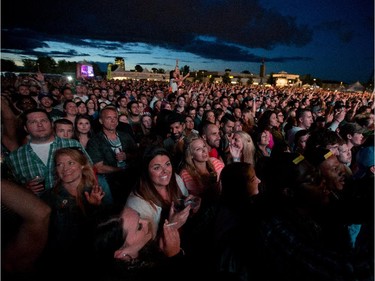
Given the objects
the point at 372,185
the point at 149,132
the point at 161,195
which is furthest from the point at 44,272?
the point at 149,132

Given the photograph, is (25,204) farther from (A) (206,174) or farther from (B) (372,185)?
(A) (206,174)

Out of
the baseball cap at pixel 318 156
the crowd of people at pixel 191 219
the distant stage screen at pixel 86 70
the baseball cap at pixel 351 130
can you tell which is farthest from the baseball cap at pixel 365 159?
the distant stage screen at pixel 86 70

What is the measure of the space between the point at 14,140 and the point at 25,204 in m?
3.41

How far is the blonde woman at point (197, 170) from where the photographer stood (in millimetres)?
3287

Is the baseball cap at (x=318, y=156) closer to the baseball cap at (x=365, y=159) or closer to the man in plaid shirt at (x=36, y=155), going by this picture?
the baseball cap at (x=365, y=159)

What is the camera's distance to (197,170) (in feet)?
11.3

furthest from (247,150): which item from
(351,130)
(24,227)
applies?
(24,227)

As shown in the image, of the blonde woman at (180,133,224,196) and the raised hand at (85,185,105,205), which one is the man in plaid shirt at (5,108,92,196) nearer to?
the raised hand at (85,185,105,205)

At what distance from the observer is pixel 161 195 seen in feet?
8.79

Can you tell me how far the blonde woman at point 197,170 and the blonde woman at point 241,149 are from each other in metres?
0.63

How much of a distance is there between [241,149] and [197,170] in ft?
3.49

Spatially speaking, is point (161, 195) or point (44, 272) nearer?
point (44, 272)

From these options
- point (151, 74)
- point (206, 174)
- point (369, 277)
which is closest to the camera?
point (369, 277)

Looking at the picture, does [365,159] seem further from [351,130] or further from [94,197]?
[94,197]
